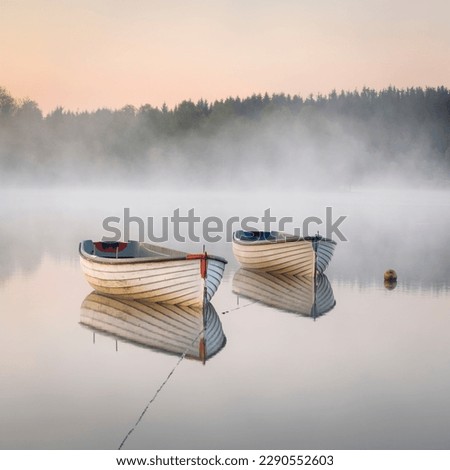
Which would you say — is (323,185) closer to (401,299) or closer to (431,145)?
(431,145)

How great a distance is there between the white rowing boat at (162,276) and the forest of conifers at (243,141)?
388ft

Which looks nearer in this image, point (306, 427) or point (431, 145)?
point (306, 427)

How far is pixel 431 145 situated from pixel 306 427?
129347mm

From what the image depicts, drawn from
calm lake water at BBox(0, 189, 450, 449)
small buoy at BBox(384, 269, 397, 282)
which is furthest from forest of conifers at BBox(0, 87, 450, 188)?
calm lake water at BBox(0, 189, 450, 449)

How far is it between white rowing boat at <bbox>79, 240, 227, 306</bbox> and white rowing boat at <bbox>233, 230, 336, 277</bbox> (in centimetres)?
461

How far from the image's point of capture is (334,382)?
1099 cm

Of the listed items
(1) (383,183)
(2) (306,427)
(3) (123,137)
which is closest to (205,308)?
(2) (306,427)

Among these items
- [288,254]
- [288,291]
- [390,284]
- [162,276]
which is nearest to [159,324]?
[162,276]

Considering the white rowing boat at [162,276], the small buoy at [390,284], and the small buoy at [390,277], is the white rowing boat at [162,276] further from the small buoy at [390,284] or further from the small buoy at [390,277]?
the small buoy at [390,277]

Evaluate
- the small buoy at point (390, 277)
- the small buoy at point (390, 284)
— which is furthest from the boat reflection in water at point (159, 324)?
the small buoy at point (390, 277)

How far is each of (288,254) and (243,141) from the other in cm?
12135

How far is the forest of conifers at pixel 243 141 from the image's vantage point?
438 feet

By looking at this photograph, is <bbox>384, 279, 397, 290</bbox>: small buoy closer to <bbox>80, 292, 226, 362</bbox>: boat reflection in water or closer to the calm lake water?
the calm lake water

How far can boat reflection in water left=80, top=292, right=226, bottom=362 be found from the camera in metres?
13.0
